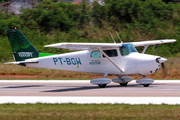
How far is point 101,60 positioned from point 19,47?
4881mm

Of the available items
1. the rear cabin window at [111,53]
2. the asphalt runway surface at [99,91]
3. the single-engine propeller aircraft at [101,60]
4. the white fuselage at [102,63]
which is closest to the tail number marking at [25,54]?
the single-engine propeller aircraft at [101,60]

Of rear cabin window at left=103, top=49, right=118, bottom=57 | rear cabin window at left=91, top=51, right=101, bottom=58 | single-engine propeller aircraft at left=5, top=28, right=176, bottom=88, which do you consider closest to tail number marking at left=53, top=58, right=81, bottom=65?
single-engine propeller aircraft at left=5, top=28, right=176, bottom=88

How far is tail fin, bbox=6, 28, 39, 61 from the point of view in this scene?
1672 cm

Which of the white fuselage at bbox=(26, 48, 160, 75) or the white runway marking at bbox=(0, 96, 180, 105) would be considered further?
the white fuselage at bbox=(26, 48, 160, 75)

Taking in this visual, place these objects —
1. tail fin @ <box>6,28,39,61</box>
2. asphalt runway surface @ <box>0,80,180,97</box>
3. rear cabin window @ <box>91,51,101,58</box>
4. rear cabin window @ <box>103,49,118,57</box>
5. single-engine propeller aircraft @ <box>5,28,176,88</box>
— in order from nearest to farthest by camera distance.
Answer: asphalt runway surface @ <box>0,80,180,97</box> → single-engine propeller aircraft @ <box>5,28,176,88</box> → rear cabin window @ <box>103,49,118,57</box> → rear cabin window @ <box>91,51,101,58</box> → tail fin @ <box>6,28,39,61</box>

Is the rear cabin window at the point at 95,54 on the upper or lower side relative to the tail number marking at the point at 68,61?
upper

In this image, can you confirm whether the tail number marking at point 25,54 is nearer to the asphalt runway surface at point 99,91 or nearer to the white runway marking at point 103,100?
the asphalt runway surface at point 99,91

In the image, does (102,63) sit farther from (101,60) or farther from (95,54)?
(95,54)

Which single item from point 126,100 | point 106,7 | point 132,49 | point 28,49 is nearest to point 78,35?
point 106,7

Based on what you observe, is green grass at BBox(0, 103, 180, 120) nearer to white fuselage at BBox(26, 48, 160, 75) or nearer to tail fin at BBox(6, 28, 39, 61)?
white fuselage at BBox(26, 48, 160, 75)

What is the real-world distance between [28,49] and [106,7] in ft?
70.9

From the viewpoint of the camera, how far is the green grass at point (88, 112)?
793 centimetres

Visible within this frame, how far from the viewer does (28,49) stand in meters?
→ 16.9

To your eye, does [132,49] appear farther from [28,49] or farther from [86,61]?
[28,49]
